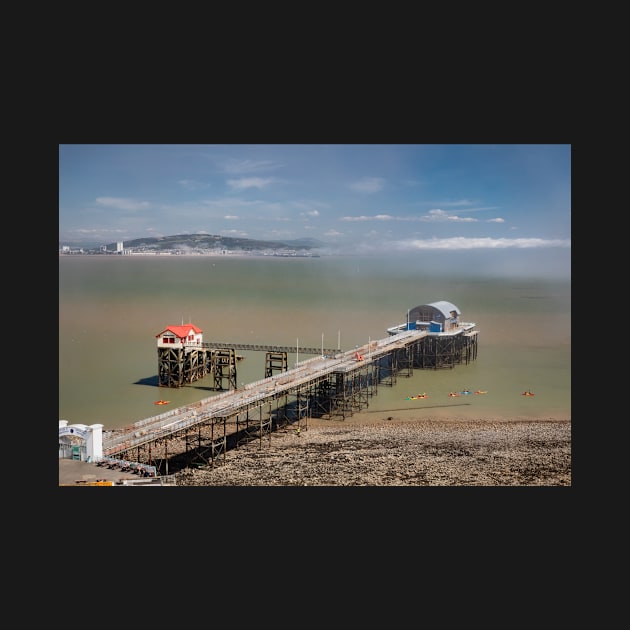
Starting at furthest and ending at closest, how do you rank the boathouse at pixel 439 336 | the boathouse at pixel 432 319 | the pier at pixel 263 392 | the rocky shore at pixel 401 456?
the boathouse at pixel 432 319 → the boathouse at pixel 439 336 → the pier at pixel 263 392 → the rocky shore at pixel 401 456

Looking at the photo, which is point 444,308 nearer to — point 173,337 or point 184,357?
point 184,357

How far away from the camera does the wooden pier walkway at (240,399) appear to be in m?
20.3

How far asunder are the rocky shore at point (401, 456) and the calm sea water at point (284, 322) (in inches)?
104

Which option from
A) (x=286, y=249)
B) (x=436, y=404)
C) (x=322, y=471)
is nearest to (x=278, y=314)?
(x=286, y=249)

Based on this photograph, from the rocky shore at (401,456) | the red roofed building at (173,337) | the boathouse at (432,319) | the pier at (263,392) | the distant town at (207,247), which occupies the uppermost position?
the distant town at (207,247)

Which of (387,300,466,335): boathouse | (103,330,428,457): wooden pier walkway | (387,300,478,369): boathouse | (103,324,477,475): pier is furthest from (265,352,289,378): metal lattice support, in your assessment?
(387,300,466,335): boathouse

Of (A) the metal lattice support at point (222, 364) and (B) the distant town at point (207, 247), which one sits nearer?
(A) the metal lattice support at point (222, 364)

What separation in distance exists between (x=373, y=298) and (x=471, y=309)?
7592mm

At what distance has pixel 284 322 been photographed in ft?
144

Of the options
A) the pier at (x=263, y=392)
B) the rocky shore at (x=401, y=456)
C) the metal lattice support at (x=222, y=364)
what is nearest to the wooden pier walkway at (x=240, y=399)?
the pier at (x=263, y=392)

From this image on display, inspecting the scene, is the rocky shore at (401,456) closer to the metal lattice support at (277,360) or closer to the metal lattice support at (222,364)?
the metal lattice support at (277,360)

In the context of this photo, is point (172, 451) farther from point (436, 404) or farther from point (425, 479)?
point (436, 404)

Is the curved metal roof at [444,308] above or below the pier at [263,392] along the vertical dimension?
above

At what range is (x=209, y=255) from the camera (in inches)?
1820
